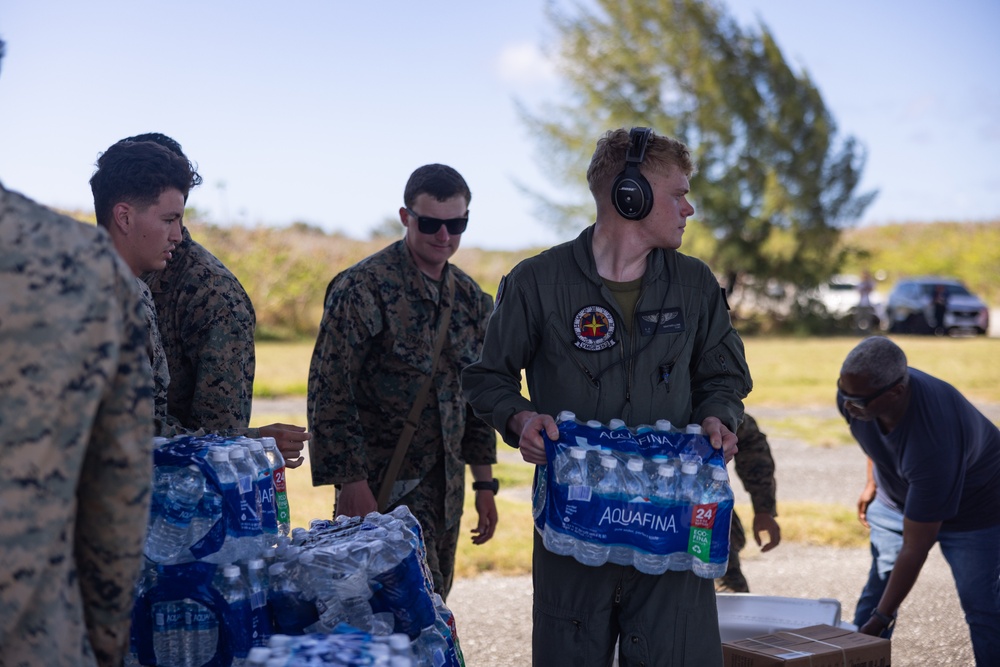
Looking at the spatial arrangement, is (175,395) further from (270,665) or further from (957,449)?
(957,449)

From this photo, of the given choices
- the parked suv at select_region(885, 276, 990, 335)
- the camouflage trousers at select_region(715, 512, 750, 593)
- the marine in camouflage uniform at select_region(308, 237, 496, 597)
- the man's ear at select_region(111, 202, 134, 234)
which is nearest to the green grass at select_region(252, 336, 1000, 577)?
the parked suv at select_region(885, 276, 990, 335)

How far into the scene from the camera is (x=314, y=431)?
469 cm

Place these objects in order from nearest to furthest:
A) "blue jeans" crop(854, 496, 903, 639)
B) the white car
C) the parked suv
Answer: "blue jeans" crop(854, 496, 903, 639) → the parked suv → the white car

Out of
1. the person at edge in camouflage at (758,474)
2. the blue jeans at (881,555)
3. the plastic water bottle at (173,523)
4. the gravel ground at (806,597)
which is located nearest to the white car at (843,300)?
the gravel ground at (806,597)

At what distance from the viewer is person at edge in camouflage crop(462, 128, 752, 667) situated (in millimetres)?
3492

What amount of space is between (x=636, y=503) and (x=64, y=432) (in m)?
1.80

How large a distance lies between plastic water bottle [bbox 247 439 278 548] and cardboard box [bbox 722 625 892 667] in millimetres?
2200

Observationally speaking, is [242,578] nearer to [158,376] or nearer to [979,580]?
[158,376]

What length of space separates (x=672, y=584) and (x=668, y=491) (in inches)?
17.5

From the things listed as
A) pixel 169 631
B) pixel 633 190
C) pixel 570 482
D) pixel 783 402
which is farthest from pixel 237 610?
pixel 783 402

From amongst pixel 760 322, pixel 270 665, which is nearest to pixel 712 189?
pixel 760 322

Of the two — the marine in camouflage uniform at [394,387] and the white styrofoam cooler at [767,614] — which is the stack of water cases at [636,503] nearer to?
the marine in camouflage uniform at [394,387]

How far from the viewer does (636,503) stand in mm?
3160

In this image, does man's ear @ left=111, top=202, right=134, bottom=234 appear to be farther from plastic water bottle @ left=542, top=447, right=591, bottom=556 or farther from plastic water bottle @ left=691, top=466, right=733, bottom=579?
plastic water bottle @ left=691, top=466, right=733, bottom=579
